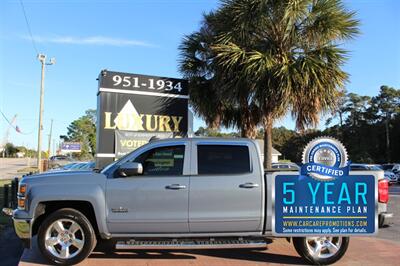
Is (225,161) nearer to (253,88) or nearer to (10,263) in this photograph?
(10,263)

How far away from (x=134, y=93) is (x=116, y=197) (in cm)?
625

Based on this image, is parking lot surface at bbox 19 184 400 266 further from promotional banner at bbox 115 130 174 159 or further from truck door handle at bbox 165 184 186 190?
promotional banner at bbox 115 130 174 159

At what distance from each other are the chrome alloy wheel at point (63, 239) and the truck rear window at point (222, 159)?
1953mm

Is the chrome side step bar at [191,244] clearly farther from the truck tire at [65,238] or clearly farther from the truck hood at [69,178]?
the truck hood at [69,178]

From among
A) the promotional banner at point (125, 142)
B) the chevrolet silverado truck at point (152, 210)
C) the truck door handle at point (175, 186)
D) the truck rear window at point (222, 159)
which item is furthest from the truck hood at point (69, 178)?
the promotional banner at point (125, 142)

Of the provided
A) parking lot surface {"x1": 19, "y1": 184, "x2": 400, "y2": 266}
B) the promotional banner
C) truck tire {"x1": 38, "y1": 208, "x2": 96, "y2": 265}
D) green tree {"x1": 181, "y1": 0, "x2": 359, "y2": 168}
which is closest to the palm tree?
green tree {"x1": 181, "y1": 0, "x2": 359, "y2": 168}

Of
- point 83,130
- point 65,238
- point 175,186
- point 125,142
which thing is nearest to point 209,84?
point 125,142

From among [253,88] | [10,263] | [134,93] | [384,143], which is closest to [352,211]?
[10,263]

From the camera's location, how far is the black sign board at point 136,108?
12.2 metres

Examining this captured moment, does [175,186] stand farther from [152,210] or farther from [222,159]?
[222,159]

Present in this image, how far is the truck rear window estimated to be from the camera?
6.89m

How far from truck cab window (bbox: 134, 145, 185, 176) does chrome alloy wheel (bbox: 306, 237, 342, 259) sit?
219 centimetres

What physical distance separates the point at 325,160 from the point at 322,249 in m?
1.31

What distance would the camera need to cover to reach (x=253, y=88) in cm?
1280
